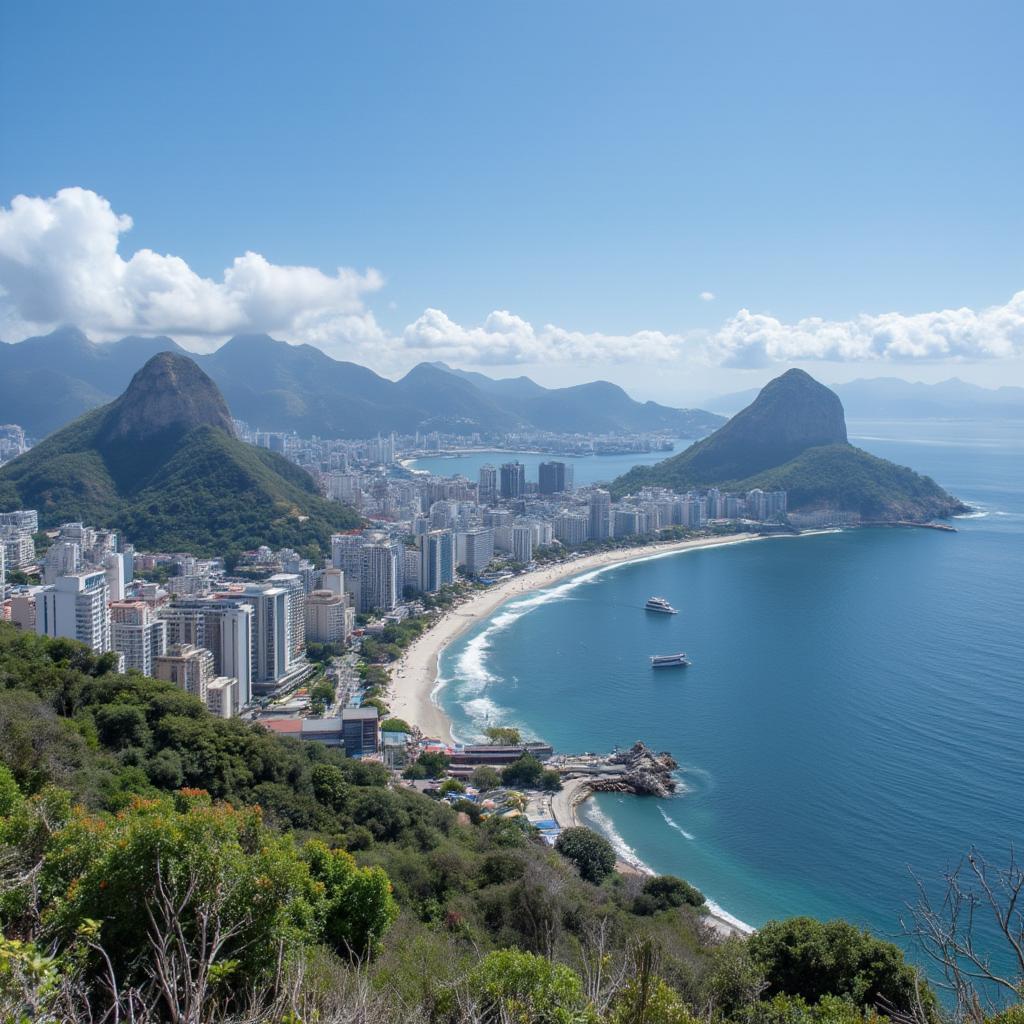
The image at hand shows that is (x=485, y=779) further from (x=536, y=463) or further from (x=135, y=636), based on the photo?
(x=536, y=463)

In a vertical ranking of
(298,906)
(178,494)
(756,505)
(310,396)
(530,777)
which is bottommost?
(530,777)

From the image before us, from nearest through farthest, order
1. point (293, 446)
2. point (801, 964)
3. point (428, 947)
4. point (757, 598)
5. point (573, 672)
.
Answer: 1. point (428, 947)
2. point (801, 964)
3. point (573, 672)
4. point (757, 598)
5. point (293, 446)

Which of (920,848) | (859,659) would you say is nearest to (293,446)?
(859,659)

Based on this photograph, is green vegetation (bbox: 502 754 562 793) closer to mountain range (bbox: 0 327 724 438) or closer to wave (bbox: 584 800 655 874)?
wave (bbox: 584 800 655 874)

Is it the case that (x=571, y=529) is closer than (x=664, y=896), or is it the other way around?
(x=664, y=896)

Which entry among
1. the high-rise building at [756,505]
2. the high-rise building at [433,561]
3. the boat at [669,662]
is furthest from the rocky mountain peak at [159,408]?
the high-rise building at [756,505]

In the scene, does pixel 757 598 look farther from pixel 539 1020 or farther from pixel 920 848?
pixel 539 1020

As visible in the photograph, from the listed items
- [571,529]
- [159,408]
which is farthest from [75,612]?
[571,529]
